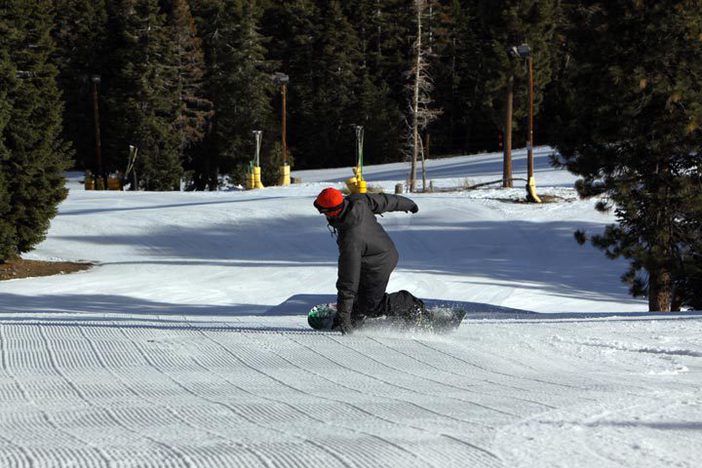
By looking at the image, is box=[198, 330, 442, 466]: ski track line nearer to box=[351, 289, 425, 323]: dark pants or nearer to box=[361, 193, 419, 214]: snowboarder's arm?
box=[351, 289, 425, 323]: dark pants

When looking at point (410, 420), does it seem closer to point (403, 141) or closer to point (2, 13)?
point (2, 13)

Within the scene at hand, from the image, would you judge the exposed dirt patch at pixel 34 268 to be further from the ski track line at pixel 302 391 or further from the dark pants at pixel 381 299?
the dark pants at pixel 381 299

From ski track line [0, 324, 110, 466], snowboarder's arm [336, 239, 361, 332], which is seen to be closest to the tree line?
snowboarder's arm [336, 239, 361, 332]

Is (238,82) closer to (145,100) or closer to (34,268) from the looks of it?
(145,100)

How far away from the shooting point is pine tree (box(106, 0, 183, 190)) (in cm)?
5100

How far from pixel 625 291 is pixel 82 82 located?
143ft

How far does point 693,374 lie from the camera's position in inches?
241

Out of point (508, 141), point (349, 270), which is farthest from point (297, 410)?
point (508, 141)

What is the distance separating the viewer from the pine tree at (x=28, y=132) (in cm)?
2288

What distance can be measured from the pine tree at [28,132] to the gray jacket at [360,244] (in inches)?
646

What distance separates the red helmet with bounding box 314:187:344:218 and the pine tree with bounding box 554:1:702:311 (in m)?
9.20

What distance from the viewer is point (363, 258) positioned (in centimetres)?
778

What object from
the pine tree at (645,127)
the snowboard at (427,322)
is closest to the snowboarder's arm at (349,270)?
the snowboard at (427,322)

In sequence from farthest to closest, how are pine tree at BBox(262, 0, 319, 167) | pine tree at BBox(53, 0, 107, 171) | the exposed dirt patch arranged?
pine tree at BBox(262, 0, 319, 167)
pine tree at BBox(53, 0, 107, 171)
the exposed dirt patch
